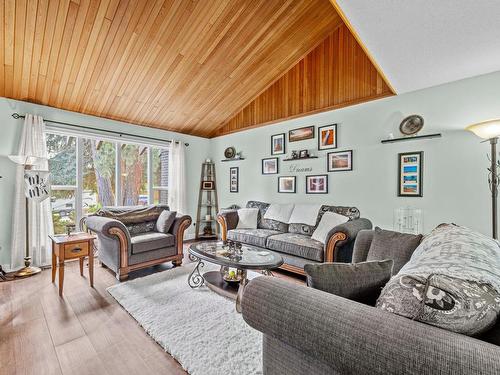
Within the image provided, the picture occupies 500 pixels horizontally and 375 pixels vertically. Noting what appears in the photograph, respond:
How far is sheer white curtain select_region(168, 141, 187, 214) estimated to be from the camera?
4969 mm

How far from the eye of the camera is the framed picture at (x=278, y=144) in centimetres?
440

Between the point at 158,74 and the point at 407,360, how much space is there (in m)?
3.92

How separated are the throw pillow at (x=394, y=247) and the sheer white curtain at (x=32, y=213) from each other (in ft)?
13.3

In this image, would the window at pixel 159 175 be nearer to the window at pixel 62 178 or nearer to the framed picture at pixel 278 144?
the window at pixel 62 178

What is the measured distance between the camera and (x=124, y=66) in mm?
3178

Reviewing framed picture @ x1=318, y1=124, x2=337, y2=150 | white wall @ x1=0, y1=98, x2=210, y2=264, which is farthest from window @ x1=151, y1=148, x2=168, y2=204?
framed picture @ x1=318, y1=124, x2=337, y2=150

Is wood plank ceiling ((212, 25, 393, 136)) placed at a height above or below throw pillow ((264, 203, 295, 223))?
above

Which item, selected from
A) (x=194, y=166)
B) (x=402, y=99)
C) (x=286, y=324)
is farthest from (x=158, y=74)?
(x=286, y=324)

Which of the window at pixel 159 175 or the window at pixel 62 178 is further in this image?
the window at pixel 159 175

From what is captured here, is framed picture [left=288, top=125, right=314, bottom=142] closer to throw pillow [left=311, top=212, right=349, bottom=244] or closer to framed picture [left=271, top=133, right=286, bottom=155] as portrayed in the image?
framed picture [left=271, top=133, right=286, bottom=155]

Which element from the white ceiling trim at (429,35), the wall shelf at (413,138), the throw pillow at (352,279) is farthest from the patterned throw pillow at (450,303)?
the wall shelf at (413,138)

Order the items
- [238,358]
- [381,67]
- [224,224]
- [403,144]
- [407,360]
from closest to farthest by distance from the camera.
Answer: [407,360] < [238,358] < [381,67] < [403,144] < [224,224]

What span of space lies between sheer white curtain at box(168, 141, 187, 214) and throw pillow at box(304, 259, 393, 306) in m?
4.25

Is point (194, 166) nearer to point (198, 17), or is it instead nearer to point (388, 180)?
point (198, 17)
